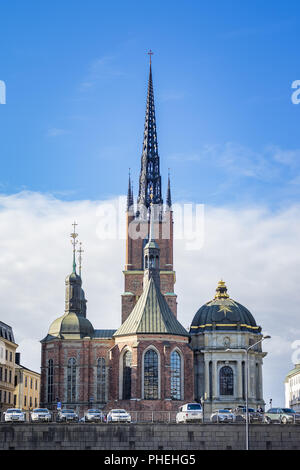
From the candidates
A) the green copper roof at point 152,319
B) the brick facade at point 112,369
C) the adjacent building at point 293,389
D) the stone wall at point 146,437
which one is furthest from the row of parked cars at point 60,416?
the adjacent building at point 293,389

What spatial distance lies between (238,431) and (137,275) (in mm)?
55650

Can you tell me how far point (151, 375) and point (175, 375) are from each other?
11.4ft

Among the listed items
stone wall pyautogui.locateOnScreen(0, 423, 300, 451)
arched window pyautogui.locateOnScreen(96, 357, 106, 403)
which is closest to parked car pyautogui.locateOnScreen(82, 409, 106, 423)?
stone wall pyautogui.locateOnScreen(0, 423, 300, 451)

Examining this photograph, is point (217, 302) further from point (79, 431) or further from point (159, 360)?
point (79, 431)

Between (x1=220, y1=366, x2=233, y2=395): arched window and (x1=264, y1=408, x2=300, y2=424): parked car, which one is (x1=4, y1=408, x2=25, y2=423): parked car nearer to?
(x1=264, y1=408, x2=300, y2=424): parked car

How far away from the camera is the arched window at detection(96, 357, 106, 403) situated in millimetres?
103125

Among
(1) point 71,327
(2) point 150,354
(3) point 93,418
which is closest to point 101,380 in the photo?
(1) point 71,327

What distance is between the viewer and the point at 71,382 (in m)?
103

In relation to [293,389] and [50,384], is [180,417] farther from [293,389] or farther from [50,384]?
[293,389]

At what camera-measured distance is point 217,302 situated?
4338 inches

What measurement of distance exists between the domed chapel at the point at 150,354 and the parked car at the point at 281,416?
22.6 metres

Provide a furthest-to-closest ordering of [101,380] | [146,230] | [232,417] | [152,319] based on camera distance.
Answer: [146,230] → [101,380] → [152,319] → [232,417]

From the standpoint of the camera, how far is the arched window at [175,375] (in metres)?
94.6
